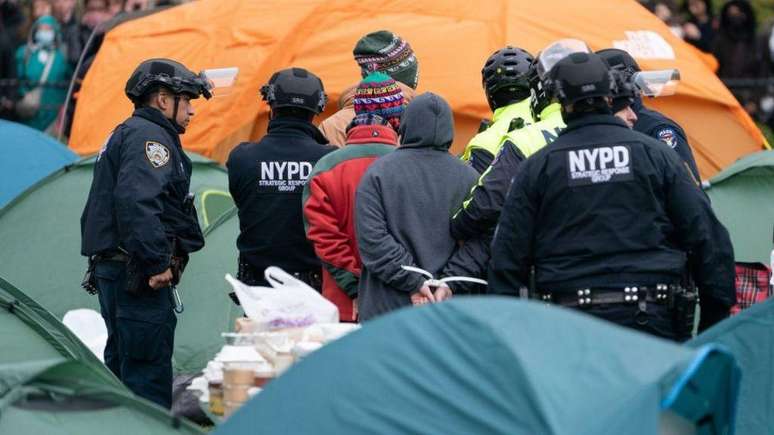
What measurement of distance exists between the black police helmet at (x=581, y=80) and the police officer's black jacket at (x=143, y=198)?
6.92 feet

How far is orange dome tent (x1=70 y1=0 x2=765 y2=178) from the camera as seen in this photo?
1258cm

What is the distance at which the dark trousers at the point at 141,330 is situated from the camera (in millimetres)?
7973

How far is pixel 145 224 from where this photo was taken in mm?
7730

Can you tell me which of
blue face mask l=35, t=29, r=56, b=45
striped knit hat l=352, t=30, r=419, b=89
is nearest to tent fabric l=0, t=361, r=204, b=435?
striped knit hat l=352, t=30, r=419, b=89

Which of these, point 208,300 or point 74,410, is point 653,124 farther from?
point 74,410

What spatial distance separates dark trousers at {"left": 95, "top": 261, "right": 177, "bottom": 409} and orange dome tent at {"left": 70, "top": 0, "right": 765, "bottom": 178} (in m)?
4.57

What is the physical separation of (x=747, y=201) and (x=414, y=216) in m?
3.46

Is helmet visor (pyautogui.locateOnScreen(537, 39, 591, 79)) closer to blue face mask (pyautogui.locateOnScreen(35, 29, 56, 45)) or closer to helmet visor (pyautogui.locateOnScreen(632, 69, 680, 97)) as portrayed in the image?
helmet visor (pyautogui.locateOnScreen(632, 69, 680, 97))

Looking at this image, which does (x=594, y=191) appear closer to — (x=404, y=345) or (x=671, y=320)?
(x=671, y=320)

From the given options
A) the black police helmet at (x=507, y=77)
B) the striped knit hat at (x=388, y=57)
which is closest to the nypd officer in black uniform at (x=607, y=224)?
the black police helmet at (x=507, y=77)

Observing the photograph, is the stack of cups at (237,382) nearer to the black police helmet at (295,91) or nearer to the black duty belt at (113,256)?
the black duty belt at (113,256)

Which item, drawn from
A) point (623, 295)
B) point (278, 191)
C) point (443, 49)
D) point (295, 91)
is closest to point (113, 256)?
point (278, 191)

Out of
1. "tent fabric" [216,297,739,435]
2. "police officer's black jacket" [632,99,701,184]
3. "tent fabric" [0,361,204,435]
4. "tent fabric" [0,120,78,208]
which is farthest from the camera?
"tent fabric" [0,120,78,208]

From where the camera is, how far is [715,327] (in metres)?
6.63
